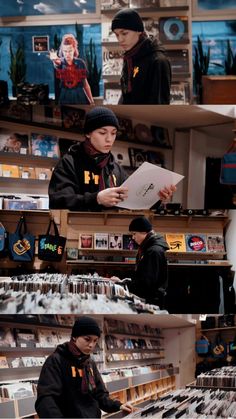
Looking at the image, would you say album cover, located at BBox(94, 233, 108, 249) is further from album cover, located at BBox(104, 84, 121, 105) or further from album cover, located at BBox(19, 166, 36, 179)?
album cover, located at BBox(104, 84, 121, 105)

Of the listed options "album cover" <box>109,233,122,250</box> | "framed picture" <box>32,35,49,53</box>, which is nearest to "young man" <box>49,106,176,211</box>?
"album cover" <box>109,233,122,250</box>

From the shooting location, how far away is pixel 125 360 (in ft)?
4.52

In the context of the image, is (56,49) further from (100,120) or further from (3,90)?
(100,120)

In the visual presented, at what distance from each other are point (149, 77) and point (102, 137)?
1.80 feet

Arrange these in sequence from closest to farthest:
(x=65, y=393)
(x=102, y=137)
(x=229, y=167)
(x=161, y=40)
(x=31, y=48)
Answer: (x=65, y=393)
(x=102, y=137)
(x=229, y=167)
(x=161, y=40)
(x=31, y=48)

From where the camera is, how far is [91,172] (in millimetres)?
1820

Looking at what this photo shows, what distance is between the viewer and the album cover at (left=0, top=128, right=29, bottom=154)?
7.11ft

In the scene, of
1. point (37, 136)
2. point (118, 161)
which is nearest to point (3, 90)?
point (37, 136)

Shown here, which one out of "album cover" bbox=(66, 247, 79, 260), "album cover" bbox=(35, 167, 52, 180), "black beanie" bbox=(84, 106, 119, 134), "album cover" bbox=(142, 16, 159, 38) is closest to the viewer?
"black beanie" bbox=(84, 106, 119, 134)

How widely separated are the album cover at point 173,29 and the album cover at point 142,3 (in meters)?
0.06

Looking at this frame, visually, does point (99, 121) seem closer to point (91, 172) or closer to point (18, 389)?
point (91, 172)

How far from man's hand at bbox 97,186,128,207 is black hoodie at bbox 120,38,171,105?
55 centimetres

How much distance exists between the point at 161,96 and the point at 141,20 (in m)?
0.28

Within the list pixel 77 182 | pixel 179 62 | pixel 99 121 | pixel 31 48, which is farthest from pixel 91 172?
pixel 31 48
